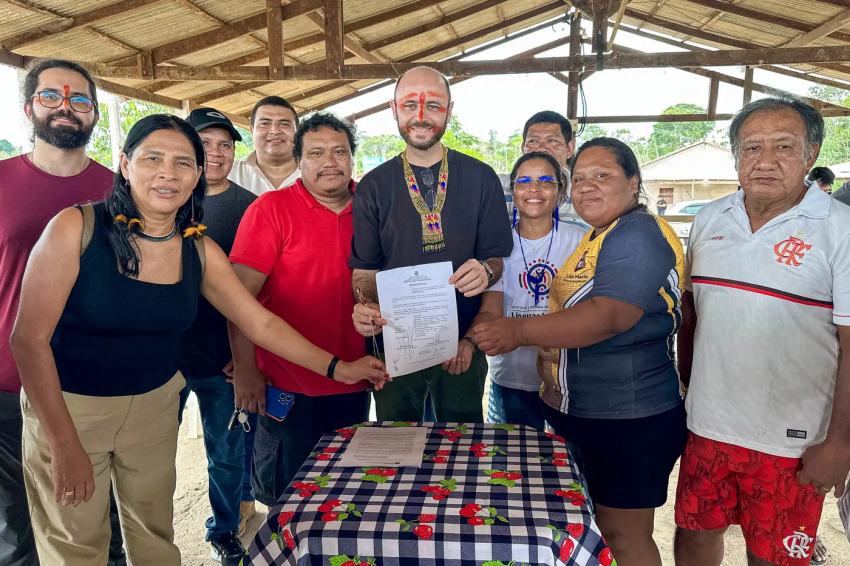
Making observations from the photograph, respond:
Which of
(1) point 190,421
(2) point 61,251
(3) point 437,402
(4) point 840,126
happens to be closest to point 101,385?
(2) point 61,251

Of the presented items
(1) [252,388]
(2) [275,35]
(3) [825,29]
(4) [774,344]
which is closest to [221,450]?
(1) [252,388]

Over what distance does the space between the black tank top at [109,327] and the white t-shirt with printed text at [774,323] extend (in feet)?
6.12

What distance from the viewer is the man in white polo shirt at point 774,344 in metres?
1.81

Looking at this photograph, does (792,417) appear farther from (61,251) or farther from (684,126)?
(684,126)

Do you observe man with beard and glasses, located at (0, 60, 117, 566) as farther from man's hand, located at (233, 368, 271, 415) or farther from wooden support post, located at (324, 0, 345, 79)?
wooden support post, located at (324, 0, 345, 79)

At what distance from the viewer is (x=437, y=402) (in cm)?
242

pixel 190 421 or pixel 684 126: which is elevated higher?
pixel 684 126

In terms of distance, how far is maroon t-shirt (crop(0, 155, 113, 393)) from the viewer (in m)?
2.15

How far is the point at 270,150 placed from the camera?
11.8 feet

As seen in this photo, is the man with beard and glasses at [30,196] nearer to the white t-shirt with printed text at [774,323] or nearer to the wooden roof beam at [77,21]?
the white t-shirt with printed text at [774,323]

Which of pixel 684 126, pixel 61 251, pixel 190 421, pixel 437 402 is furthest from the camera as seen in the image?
pixel 684 126

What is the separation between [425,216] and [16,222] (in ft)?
5.15

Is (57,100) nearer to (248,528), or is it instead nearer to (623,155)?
(623,155)

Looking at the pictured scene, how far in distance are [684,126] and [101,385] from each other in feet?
124
